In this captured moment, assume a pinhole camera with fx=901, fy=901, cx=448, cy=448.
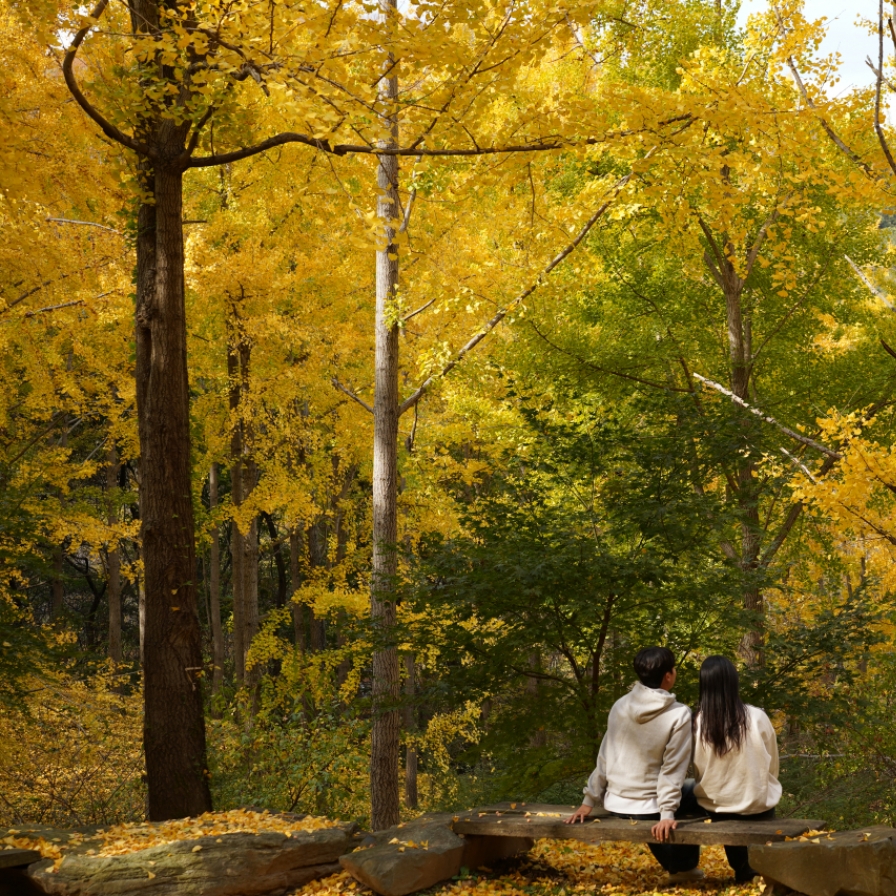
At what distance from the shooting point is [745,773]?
4055mm

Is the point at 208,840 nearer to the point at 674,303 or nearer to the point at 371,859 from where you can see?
the point at 371,859

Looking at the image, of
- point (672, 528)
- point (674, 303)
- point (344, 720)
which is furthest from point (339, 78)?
point (674, 303)

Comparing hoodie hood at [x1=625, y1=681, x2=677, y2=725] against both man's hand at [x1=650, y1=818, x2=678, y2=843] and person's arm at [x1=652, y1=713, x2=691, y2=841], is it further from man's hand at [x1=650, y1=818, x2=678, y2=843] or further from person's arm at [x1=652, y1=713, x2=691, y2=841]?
man's hand at [x1=650, y1=818, x2=678, y2=843]

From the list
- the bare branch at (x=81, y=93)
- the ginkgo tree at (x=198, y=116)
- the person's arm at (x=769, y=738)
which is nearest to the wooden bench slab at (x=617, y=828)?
the person's arm at (x=769, y=738)

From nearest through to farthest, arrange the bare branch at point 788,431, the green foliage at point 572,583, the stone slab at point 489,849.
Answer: the stone slab at point 489,849, the bare branch at point 788,431, the green foliage at point 572,583

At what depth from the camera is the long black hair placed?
4062 millimetres

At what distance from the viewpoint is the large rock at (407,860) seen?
13.5ft

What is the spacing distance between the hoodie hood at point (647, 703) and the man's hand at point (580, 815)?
473 millimetres

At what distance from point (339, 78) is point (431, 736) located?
1191 cm

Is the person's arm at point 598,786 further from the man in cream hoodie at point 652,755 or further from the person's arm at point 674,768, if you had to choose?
the person's arm at point 674,768

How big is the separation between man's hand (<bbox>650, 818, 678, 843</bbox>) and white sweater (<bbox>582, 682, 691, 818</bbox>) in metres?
0.12

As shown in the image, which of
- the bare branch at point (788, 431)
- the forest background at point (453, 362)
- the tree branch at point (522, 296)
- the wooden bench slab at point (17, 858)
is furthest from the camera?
the tree branch at point (522, 296)

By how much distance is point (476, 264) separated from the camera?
29.9ft

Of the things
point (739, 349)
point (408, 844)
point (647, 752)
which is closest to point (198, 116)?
point (408, 844)
